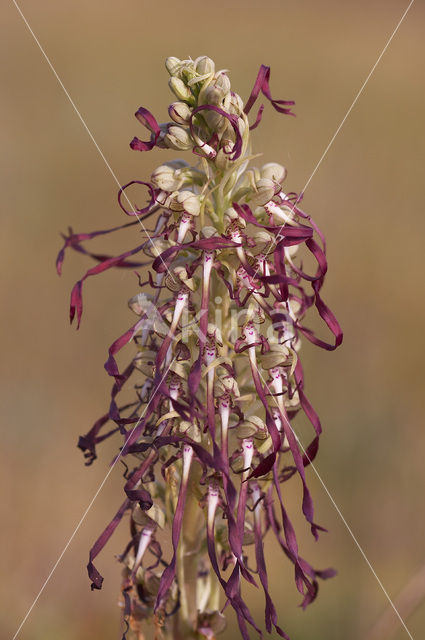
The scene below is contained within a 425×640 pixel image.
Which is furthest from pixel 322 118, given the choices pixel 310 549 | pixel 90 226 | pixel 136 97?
pixel 310 549

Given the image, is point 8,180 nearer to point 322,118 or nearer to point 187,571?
point 322,118

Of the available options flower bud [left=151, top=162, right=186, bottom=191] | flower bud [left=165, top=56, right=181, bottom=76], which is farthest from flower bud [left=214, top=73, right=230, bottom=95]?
flower bud [left=151, top=162, right=186, bottom=191]

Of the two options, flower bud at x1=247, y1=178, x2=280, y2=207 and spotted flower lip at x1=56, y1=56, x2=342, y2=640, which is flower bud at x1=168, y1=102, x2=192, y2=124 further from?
flower bud at x1=247, y1=178, x2=280, y2=207

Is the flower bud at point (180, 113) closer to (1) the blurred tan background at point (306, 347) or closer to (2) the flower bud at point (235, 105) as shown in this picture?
(2) the flower bud at point (235, 105)

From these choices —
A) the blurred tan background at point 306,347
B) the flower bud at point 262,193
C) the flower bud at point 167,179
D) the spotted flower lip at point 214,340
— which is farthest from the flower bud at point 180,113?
the blurred tan background at point 306,347

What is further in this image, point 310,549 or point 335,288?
point 335,288

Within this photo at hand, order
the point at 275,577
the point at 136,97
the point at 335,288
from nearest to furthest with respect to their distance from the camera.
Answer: the point at 275,577 → the point at 335,288 → the point at 136,97

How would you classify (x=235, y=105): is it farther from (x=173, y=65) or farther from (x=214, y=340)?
(x=214, y=340)
